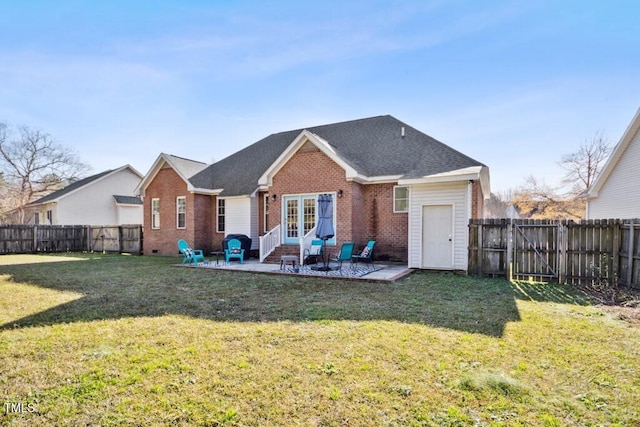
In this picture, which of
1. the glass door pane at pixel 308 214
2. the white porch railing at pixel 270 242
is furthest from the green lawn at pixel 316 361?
the glass door pane at pixel 308 214

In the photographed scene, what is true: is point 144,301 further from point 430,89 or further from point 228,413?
point 430,89

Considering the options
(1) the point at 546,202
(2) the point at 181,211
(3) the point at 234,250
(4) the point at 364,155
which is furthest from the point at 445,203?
(1) the point at 546,202

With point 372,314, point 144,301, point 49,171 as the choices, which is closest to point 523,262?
point 372,314

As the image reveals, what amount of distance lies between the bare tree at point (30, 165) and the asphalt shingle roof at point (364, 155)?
2875 cm

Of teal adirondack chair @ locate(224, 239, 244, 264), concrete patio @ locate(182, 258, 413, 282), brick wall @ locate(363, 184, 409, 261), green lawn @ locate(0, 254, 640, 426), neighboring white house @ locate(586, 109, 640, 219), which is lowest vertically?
concrete patio @ locate(182, 258, 413, 282)

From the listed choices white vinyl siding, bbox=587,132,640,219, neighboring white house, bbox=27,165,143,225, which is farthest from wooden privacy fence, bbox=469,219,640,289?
neighboring white house, bbox=27,165,143,225

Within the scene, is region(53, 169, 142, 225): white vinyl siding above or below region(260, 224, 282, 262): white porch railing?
above

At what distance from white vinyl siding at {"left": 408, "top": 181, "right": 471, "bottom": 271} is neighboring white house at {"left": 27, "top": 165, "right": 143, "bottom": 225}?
78.9 ft

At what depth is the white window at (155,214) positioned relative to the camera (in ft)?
64.2

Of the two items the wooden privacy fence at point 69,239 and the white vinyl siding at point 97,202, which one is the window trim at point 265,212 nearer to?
the wooden privacy fence at point 69,239

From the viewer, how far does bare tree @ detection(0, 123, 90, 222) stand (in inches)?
1422

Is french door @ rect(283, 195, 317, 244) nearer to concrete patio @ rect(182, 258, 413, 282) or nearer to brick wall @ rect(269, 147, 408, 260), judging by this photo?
brick wall @ rect(269, 147, 408, 260)

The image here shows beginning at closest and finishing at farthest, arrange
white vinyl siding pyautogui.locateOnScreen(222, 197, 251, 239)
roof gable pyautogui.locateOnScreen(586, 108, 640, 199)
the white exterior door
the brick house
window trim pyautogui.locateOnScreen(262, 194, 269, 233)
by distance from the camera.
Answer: the white exterior door
the brick house
roof gable pyautogui.locateOnScreen(586, 108, 640, 199)
white vinyl siding pyautogui.locateOnScreen(222, 197, 251, 239)
window trim pyautogui.locateOnScreen(262, 194, 269, 233)

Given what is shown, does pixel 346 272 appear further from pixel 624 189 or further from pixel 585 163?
pixel 585 163
